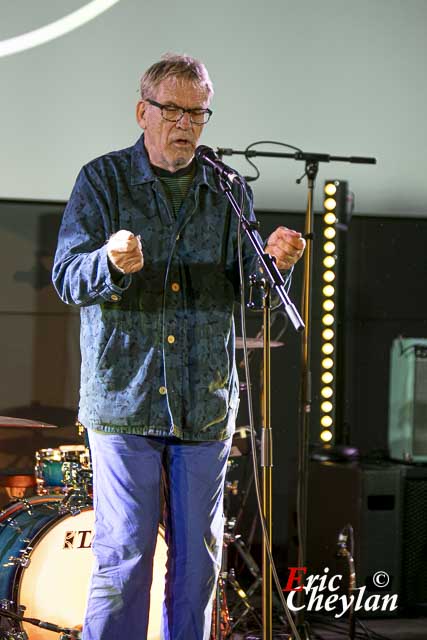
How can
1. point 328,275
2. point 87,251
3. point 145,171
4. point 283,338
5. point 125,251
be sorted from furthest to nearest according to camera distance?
1. point 283,338
2. point 328,275
3. point 145,171
4. point 87,251
5. point 125,251

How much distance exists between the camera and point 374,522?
3664 millimetres

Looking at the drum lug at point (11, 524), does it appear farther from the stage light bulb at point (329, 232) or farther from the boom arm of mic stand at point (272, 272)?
the stage light bulb at point (329, 232)

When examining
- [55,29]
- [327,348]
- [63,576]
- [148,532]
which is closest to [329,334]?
[327,348]

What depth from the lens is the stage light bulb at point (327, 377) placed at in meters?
4.04

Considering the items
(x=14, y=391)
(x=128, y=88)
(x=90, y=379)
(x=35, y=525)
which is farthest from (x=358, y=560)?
(x=128, y=88)

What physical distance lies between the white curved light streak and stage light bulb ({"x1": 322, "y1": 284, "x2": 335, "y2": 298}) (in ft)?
4.98

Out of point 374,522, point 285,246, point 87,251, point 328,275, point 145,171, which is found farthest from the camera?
point 328,275

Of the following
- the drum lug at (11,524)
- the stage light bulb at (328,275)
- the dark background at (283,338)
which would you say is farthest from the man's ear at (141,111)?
the stage light bulb at (328,275)

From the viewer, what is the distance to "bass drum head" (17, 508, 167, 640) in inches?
119

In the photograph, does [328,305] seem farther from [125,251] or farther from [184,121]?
[125,251]

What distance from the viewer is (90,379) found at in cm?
215

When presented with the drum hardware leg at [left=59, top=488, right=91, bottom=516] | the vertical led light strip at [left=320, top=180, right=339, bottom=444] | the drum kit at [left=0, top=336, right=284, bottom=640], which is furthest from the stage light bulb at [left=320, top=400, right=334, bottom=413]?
the drum hardware leg at [left=59, top=488, right=91, bottom=516]

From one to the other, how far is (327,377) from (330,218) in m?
0.70

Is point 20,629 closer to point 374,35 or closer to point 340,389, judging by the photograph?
point 340,389
